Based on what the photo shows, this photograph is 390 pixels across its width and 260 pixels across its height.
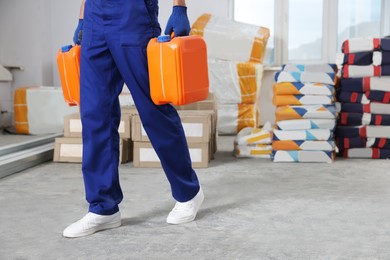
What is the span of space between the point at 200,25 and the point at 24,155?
262 centimetres

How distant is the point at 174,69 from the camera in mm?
1594

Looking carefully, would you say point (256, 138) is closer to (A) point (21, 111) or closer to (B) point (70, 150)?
(B) point (70, 150)

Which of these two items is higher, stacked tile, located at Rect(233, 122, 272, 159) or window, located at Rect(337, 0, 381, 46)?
window, located at Rect(337, 0, 381, 46)

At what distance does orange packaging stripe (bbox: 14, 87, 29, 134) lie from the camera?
4.71 metres

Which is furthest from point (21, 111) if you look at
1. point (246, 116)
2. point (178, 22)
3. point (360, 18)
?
point (360, 18)

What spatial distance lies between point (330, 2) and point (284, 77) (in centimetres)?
241

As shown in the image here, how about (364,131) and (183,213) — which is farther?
(364,131)

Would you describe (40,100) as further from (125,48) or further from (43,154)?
(125,48)

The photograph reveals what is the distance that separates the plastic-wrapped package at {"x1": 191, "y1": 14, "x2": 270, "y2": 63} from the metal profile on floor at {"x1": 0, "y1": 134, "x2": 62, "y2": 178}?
6.81ft

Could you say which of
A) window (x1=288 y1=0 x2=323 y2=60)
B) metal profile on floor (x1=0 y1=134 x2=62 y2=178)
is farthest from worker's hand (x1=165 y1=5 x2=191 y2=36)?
window (x1=288 y1=0 x2=323 y2=60)

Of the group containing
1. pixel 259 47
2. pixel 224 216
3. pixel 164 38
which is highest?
pixel 259 47

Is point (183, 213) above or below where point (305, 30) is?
below

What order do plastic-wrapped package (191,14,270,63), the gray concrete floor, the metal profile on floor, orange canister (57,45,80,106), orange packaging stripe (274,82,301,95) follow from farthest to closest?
1. plastic-wrapped package (191,14,270,63)
2. orange packaging stripe (274,82,301,95)
3. the metal profile on floor
4. orange canister (57,45,80,106)
5. the gray concrete floor

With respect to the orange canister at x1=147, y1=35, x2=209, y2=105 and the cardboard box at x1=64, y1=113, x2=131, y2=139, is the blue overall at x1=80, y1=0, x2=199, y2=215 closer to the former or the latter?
the orange canister at x1=147, y1=35, x2=209, y2=105
